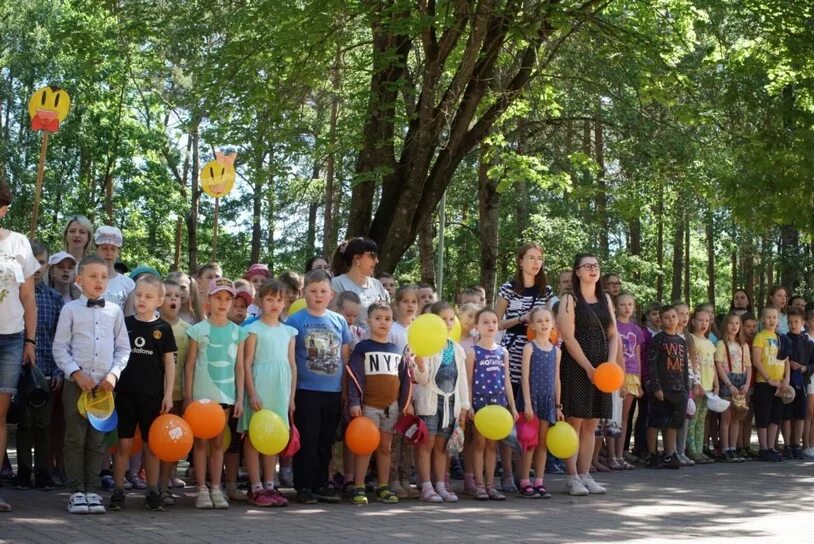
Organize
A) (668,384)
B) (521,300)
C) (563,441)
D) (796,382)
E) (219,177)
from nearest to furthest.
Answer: (563,441)
(521,300)
(668,384)
(796,382)
(219,177)

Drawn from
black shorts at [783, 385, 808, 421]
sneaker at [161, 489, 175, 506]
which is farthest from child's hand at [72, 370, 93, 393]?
black shorts at [783, 385, 808, 421]

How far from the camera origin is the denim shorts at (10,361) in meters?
7.61

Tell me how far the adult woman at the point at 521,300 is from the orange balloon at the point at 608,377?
1.12 meters

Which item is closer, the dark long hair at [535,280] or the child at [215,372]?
the child at [215,372]

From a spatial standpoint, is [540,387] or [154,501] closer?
[154,501]

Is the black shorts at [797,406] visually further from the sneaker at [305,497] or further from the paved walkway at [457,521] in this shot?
the sneaker at [305,497]

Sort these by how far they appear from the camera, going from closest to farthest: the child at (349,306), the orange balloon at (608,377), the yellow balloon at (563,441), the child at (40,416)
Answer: the child at (40,416), the yellow balloon at (563,441), the orange balloon at (608,377), the child at (349,306)

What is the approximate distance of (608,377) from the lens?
31.6 feet

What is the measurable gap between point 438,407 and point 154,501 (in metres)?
2.47

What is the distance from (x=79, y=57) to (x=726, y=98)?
10.1m

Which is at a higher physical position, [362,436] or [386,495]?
[362,436]

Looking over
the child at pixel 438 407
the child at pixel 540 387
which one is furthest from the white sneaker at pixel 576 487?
the child at pixel 438 407

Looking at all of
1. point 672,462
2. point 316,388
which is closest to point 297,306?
point 316,388

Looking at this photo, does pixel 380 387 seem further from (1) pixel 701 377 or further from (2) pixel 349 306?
(1) pixel 701 377
